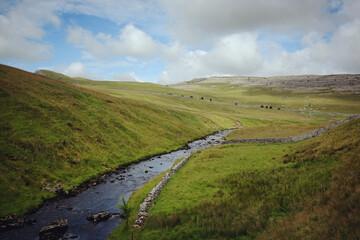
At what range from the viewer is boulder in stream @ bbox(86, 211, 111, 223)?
21281 mm

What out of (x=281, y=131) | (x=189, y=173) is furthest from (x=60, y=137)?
(x=281, y=131)

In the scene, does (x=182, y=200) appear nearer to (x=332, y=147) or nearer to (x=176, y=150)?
(x=332, y=147)

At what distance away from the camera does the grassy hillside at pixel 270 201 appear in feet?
39.9

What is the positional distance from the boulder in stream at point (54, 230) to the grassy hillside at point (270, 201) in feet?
17.6

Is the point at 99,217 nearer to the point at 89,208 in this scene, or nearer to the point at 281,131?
the point at 89,208

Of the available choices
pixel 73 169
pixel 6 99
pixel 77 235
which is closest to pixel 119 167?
pixel 73 169

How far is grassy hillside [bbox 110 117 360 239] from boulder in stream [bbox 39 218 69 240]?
5.35m

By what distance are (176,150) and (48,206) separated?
114 feet

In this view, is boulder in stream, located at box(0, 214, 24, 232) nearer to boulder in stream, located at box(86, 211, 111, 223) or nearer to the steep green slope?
the steep green slope

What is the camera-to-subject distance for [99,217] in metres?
21.6

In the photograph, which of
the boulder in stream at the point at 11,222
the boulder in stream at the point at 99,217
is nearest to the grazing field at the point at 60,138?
the boulder in stream at the point at 11,222

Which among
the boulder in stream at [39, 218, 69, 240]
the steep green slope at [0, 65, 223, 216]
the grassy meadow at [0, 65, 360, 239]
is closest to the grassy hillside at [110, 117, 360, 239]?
the grassy meadow at [0, 65, 360, 239]

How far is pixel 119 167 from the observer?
38.4 m

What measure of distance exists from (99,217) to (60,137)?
71.0ft
